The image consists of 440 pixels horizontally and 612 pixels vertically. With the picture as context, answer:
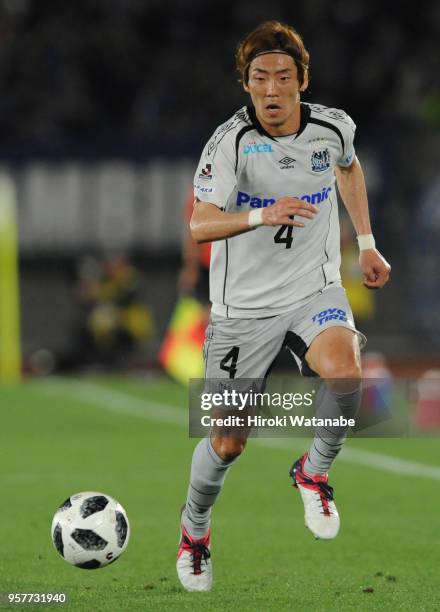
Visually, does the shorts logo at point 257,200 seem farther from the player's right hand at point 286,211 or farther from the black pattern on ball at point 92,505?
the black pattern on ball at point 92,505

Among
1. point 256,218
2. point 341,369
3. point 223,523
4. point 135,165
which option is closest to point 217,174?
point 256,218

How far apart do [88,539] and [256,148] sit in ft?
5.29

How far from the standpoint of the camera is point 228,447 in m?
5.55

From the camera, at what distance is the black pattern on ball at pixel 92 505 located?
18.8ft

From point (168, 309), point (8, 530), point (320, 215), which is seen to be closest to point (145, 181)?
point (168, 309)

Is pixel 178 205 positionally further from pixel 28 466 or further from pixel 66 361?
pixel 28 466

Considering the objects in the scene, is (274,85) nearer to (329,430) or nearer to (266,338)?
(266,338)

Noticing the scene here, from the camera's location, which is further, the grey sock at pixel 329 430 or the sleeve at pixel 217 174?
the grey sock at pixel 329 430

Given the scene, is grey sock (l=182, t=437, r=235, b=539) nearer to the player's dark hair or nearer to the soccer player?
the soccer player

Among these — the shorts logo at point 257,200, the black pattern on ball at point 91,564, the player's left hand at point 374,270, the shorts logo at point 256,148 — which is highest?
the shorts logo at point 256,148

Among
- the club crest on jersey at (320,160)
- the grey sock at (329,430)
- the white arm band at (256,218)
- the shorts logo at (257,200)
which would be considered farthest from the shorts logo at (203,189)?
the grey sock at (329,430)

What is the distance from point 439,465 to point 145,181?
1043 cm

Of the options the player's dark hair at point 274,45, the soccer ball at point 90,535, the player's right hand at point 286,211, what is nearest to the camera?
the player's right hand at point 286,211

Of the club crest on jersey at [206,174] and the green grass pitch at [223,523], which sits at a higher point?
the club crest on jersey at [206,174]
